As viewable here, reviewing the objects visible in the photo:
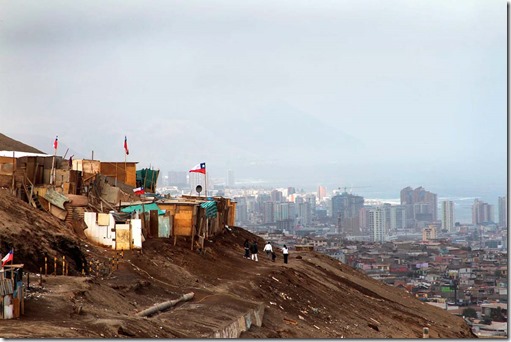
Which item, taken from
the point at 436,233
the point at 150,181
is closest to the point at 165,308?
the point at 150,181

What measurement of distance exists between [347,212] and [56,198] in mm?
73092

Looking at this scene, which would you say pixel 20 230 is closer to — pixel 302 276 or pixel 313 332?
pixel 313 332

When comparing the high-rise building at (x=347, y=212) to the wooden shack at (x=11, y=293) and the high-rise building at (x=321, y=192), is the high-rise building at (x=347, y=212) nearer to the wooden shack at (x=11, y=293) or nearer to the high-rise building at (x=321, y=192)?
the high-rise building at (x=321, y=192)

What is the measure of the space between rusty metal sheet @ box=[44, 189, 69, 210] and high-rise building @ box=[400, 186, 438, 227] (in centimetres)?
6073

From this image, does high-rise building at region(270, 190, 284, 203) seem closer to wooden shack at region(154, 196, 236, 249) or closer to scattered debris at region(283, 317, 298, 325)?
wooden shack at region(154, 196, 236, 249)

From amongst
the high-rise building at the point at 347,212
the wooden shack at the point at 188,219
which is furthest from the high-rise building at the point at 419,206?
the wooden shack at the point at 188,219

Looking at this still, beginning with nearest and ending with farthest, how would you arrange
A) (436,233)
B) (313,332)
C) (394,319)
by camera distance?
(313,332) < (394,319) < (436,233)

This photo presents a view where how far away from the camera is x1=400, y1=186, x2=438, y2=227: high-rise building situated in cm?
8881

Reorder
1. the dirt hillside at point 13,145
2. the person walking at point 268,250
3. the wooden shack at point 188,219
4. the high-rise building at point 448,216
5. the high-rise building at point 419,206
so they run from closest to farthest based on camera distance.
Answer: the wooden shack at point 188,219, the person walking at point 268,250, the dirt hillside at point 13,145, the high-rise building at point 448,216, the high-rise building at point 419,206

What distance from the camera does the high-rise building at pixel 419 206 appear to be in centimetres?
8881

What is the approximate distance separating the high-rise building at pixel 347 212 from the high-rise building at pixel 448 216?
34.4 feet

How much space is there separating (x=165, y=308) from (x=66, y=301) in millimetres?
2730

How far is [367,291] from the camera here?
3991 cm

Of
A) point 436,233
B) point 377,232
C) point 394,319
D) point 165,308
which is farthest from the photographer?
point 377,232
